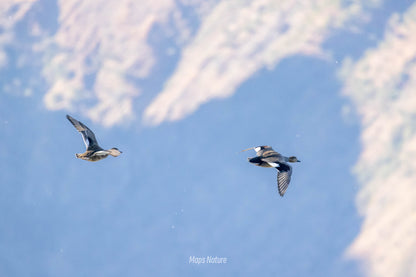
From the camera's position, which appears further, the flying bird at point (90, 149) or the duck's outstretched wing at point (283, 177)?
the flying bird at point (90, 149)

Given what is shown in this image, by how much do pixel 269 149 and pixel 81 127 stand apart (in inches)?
349

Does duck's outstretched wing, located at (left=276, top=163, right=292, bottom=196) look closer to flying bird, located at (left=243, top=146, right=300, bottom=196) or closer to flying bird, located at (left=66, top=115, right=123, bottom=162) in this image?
flying bird, located at (left=243, top=146, right=300, bottom=196)

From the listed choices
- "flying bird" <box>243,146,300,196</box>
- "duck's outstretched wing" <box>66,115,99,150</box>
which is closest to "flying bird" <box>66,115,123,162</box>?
"duck's outstretched wing" <box>66,115,99,150</box>

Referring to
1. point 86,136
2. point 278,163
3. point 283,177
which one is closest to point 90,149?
point 86,136

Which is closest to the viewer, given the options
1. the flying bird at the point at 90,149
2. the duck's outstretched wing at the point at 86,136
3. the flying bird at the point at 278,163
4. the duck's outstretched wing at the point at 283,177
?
the duck's outstretched wing at the point at 283,177

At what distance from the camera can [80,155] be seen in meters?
20.9

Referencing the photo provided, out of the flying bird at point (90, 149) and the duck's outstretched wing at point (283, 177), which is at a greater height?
the flying bird at point (90, 149)

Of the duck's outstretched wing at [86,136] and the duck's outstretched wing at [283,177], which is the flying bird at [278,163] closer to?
the duck's outstretched wing at [283,177]

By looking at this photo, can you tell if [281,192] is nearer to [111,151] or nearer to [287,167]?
[287,167]

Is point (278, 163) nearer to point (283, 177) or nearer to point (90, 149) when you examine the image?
point (283, 177)

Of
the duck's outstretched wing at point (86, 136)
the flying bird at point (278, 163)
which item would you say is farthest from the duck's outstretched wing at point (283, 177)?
the duck's outstretched wing at point (86, 136)

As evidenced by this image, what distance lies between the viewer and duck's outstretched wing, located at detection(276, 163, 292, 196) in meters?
20.4

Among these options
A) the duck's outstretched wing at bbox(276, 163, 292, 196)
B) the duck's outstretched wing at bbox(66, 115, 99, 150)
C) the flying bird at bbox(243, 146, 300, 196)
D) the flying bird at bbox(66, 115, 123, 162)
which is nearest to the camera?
the duck's outstretched wing at bbox(276, 163, 292, 196)

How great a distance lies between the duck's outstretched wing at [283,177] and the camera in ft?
66.9
